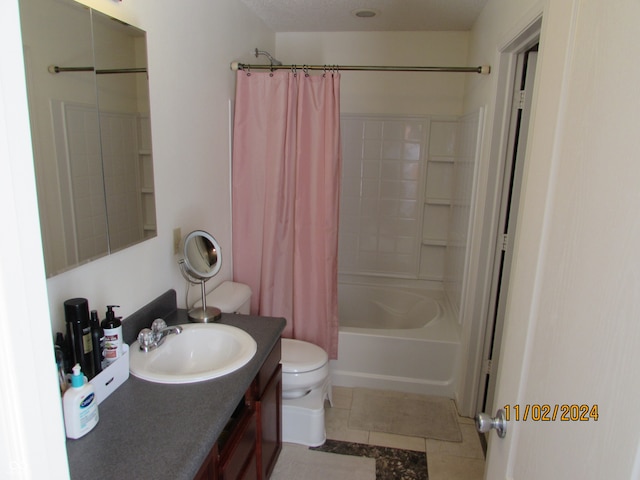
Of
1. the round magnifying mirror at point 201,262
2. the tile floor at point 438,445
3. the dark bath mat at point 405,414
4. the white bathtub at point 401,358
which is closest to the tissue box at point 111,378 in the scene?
the round magnifying mirror at point 201,262

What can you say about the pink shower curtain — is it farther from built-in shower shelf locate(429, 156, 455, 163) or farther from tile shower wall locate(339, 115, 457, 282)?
built-in shower shelf locate(429, 156, 455, 163)

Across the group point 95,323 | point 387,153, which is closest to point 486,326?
point 387,153

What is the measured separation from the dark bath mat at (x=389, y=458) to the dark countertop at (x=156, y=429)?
1.10 meters

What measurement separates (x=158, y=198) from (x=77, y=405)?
880 mm

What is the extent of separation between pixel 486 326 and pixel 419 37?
2.16 metres

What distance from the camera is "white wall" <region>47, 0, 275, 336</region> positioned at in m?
1.41

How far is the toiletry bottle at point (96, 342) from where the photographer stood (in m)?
1.16

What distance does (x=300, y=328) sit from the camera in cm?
258

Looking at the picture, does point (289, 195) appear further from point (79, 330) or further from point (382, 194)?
point (79, 330)

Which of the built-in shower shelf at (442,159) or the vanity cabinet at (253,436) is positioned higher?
the built-in shower shelf at (442,159)

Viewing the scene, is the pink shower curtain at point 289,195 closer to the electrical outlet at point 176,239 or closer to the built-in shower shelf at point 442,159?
the electrical outlet at point 176,239

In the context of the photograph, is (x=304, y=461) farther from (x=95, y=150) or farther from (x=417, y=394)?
(x=95, y=150)

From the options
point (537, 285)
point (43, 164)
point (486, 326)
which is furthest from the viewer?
point (486, 326)

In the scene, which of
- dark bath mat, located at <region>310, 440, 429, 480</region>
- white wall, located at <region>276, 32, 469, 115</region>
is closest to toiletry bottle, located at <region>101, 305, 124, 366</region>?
dark bath mat, located at <region>310, 440, 429, 480</region>
